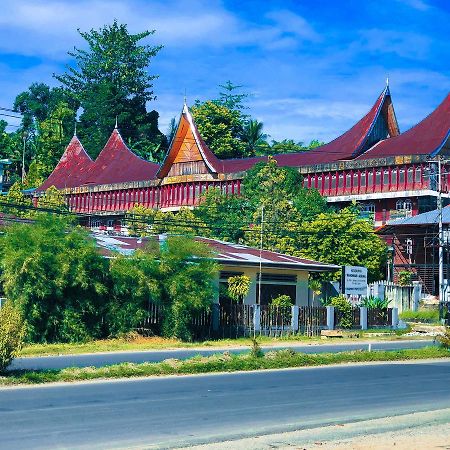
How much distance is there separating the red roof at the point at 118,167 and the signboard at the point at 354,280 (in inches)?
1408

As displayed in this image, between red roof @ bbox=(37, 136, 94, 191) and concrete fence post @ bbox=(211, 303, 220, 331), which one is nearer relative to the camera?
concrete fence post @ bbox=(211, 303, 220, 331)

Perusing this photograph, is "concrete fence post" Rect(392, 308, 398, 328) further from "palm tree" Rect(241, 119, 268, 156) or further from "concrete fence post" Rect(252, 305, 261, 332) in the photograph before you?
"palm tree" Rect(241, 119, 268, 156)

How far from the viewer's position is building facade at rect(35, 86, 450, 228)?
212ft

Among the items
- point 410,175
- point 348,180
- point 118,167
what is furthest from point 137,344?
point 118,167

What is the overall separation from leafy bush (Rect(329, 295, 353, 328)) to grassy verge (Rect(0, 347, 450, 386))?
13.5 m

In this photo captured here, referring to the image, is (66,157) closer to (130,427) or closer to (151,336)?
(151,336)

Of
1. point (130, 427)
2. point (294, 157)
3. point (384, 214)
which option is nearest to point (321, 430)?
point (130, 427)

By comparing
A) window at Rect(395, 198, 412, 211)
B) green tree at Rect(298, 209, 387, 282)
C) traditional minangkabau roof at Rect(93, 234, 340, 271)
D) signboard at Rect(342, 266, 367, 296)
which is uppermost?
window at Rect(395, 198, 412, 211)

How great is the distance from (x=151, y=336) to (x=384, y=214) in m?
35.2

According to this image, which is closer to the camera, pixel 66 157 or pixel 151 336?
pixel 151 336

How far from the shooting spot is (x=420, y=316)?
51906mm

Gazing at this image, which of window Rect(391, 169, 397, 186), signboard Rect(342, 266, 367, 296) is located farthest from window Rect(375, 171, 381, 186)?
signboard Rect(342, 266, 367, 296)

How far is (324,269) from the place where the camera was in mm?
46125

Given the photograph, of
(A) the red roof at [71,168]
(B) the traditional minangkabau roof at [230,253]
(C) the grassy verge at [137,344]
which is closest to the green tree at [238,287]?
(B) the traditional minangkabau roof at [230,253]
